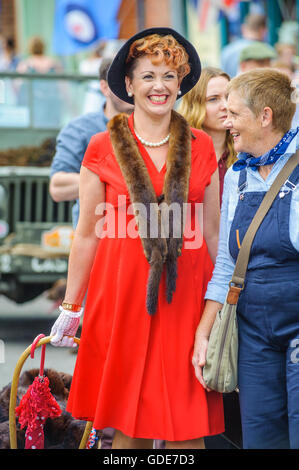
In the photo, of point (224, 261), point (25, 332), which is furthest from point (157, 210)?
point (25, 332)

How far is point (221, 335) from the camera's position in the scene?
127 inches

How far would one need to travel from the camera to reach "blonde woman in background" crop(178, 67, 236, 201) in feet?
14.8

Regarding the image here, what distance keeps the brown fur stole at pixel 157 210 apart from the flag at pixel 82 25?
1131 centimetres

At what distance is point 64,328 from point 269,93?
1.38m

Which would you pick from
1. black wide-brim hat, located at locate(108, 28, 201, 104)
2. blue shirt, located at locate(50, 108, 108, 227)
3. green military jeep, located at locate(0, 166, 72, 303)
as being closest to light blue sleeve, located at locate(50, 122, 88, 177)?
blue shirt, located at locate(50, 108, 108, 227)

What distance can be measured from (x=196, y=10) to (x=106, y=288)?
43.0 feet

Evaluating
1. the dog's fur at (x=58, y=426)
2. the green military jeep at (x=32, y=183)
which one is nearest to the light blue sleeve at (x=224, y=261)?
the dog's fur at (x=58, y=426)

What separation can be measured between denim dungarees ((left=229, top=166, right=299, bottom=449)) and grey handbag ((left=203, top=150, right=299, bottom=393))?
1.2 inches

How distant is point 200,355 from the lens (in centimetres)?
336

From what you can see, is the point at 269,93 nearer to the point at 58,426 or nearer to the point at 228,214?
the point at 228,214

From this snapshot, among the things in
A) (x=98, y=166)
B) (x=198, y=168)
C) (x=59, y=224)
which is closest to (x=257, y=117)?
(x=198, y=168)

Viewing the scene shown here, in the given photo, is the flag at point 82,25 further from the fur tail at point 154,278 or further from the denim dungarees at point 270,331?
the denim dungarees at point 270,331

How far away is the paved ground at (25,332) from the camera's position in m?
6.98

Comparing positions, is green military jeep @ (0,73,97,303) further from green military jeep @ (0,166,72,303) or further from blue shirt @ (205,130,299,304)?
blue shirt @ (205,130,299,304)
